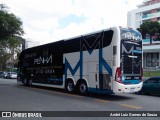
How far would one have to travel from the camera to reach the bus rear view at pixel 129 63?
1266cm

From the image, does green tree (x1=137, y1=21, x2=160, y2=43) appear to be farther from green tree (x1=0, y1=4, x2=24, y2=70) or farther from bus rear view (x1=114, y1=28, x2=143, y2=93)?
bus rear view (x1=114, y1=28, x2=143, y2=93)

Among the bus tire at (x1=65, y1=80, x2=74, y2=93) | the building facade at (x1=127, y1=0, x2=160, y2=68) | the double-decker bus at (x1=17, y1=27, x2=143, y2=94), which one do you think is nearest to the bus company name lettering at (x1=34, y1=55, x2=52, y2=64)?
the double-decker bus at (x1=17, y1=27, x2=143, y2=94)

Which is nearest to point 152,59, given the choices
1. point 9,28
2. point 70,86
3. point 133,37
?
point 9,28

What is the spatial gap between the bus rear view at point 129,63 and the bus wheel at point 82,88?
2571 mm

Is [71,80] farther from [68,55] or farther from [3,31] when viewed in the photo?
[3,31]

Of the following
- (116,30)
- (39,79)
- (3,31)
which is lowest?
(39,79)

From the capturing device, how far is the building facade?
60.1 meters

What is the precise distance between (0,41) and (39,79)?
897 centimetres

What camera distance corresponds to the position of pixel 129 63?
43.1 feet

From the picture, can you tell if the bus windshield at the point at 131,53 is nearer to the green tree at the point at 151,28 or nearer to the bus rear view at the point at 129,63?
the bus rear view at the point at 129,63

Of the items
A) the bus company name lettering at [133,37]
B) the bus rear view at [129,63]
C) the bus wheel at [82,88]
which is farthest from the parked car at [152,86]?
the bus wheel at [82,88]

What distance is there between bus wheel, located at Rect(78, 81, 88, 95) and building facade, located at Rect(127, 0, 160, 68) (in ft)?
151

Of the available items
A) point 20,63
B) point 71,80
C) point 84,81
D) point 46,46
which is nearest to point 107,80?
point 84,81

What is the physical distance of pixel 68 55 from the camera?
1636 cm
